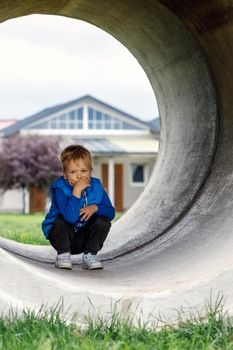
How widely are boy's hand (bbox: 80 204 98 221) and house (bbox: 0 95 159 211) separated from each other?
3341cm

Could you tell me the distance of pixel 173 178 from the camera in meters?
7.06

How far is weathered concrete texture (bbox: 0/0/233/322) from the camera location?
4.57m

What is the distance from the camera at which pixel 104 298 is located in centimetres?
447

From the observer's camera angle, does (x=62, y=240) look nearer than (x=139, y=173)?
Yes

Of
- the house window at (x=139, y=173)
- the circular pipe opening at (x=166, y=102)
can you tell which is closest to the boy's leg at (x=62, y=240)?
Result: the circular pipe opening at (x=166, y=102)

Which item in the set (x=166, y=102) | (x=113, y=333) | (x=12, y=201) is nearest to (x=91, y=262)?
(x=113, y=333)

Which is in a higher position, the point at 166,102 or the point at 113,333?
the point at 166,102

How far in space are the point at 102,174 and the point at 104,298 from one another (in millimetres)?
35231

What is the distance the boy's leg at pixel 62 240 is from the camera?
5477 millimetres

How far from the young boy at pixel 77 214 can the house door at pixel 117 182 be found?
31996 millimetres

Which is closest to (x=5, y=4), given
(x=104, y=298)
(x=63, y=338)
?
(x=104, y=298)

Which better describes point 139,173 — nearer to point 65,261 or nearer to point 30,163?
point 30,163

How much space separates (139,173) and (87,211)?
113 ft

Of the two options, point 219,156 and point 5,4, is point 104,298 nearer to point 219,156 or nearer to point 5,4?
point 219,156
